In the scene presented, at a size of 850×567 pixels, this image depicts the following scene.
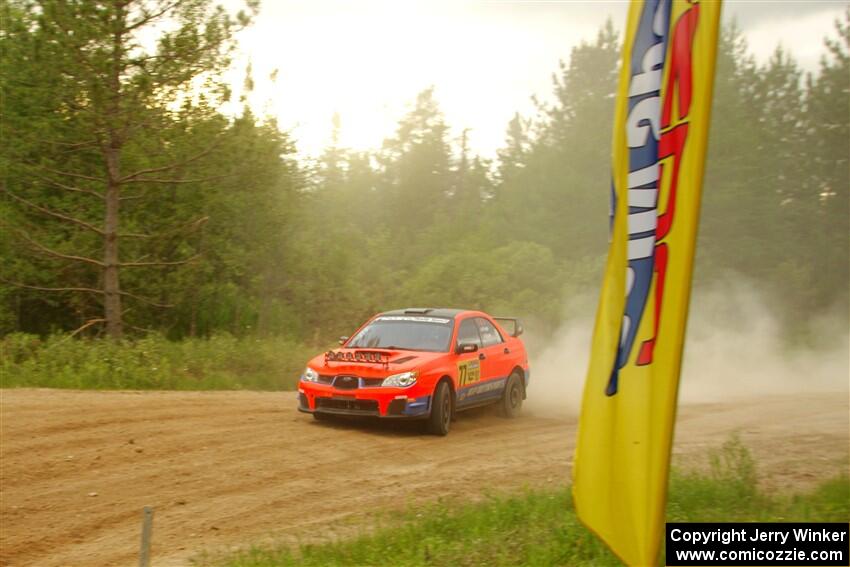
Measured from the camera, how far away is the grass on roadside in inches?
589

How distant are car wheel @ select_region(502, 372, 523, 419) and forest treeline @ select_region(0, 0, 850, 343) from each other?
8.27 meters

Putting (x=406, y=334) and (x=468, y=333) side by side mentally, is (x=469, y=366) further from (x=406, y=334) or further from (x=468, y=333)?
(x=406, y=334)

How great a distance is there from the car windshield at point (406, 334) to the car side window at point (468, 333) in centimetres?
20

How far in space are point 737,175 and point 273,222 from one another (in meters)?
27.7

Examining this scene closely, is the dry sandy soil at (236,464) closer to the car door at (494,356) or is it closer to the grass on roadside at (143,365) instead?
the car door at (494,356)

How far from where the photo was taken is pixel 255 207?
2122 centimetres

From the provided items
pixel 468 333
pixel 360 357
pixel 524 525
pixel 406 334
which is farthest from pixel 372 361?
pixel 524 525

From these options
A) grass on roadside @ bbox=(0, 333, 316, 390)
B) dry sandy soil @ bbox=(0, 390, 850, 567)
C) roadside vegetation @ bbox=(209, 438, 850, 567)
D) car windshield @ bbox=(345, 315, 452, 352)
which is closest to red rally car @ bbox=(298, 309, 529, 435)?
car windshield @ bbox=(345, 315, 452, 352)

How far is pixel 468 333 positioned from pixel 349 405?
2384 mm

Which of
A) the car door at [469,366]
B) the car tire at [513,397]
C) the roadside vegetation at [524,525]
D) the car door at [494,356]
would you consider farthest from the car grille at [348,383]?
the roadside vegetation at [524,525]

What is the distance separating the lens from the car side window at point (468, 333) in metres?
12.7

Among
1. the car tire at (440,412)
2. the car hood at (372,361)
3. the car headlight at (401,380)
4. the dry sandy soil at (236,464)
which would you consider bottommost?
the dry sandy soil at (236,464)

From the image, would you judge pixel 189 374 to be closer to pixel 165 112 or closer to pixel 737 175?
pixel 165 112

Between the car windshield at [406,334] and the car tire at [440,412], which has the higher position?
the car windshield at [406,334]
